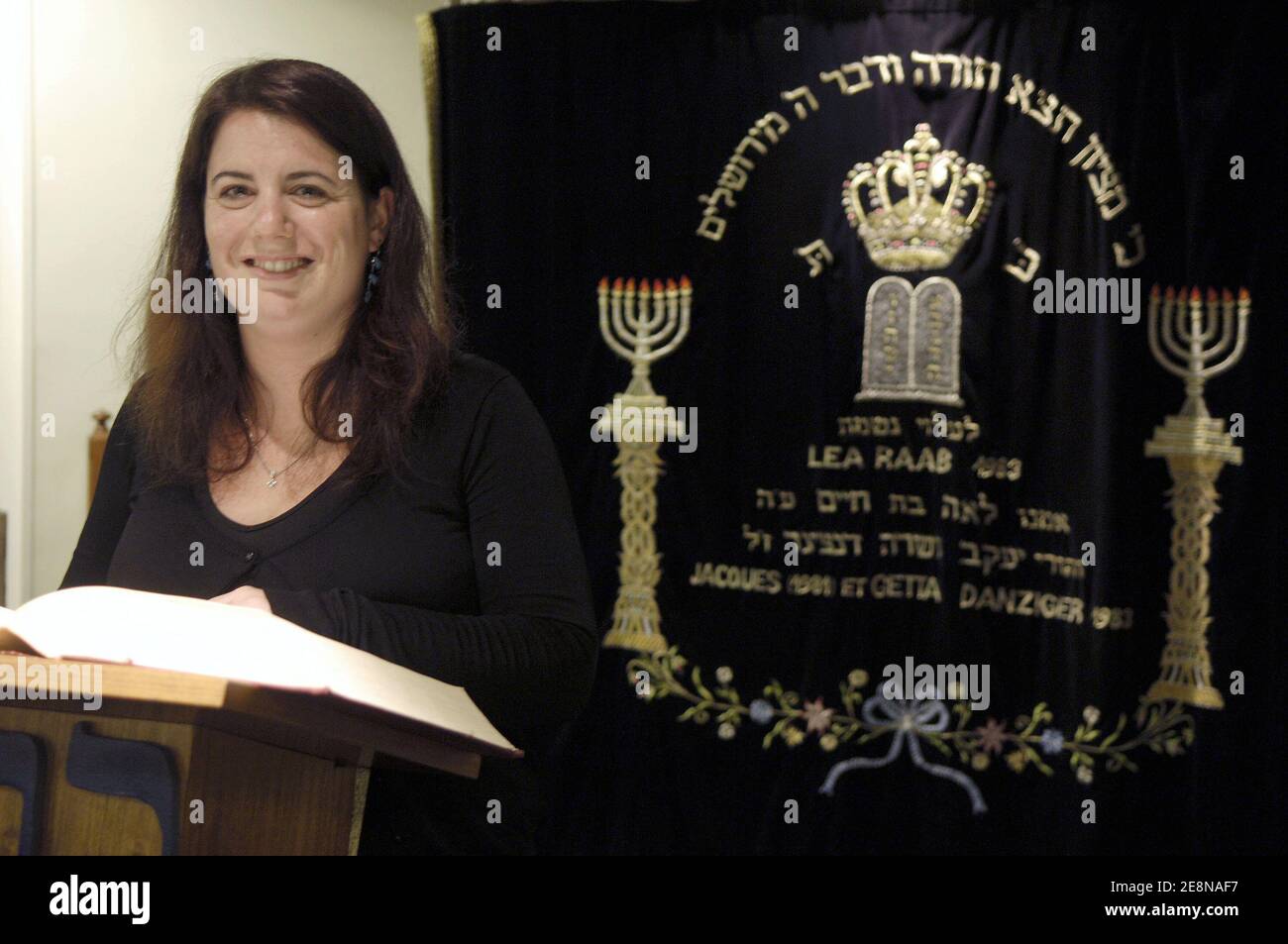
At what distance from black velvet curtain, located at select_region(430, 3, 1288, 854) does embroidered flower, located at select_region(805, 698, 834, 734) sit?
12 millimetres

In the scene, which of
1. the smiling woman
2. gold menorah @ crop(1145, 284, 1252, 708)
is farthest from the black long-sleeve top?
gold menorah @ crop(1145, 284, 1252, 708)

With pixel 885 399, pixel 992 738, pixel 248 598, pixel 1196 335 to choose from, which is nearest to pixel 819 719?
pixel 992 738

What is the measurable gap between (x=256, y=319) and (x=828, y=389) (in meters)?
1.79

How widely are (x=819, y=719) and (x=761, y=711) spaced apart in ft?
0.45

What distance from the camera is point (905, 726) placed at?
3098 millimetres

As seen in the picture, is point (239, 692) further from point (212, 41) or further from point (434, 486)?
point (212, 41)

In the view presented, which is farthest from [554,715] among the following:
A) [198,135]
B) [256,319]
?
[198,135]

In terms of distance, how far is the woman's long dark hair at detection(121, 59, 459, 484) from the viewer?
151 centimetres

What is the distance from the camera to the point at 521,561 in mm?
1445

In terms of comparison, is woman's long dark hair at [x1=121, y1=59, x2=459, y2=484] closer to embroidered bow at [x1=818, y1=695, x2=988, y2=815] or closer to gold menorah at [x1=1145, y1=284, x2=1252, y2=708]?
embroidered bow at [x1=818, y1=695, x2=988, y2=815]

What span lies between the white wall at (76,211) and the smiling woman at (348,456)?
762 millimetres

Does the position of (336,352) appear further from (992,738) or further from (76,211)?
(992,738)

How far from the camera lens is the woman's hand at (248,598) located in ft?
4.25

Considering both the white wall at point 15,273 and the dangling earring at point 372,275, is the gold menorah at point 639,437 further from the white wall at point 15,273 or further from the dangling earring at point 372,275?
the dangling earring at point 372,275
